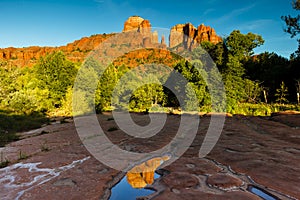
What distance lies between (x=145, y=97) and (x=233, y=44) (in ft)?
58.8

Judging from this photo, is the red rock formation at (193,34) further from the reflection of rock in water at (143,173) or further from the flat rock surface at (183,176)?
the reflection of rock in water at (143,173)

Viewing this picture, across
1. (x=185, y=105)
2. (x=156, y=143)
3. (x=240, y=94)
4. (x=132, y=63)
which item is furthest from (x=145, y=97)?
(x=132, y=63)

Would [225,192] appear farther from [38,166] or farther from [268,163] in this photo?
[38,166]

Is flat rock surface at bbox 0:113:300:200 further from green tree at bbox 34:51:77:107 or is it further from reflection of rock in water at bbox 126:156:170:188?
green tree at bbox 34:51:77:107

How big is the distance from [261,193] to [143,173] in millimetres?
2159

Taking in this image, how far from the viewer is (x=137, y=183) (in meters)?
3.77

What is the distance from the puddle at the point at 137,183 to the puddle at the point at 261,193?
60.8 inches

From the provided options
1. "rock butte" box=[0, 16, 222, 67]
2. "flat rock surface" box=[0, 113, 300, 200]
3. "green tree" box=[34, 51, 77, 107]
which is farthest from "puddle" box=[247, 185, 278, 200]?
"rock butte" box=[0, 16, 222, 67]

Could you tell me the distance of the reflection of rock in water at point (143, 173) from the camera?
3762mm

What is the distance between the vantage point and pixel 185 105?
28.4 meters

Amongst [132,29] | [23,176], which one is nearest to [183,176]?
[23,176]

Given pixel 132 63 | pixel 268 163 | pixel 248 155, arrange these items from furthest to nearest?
1. pixel 132 63
2. pixel 248 155
3. pixel 268 163

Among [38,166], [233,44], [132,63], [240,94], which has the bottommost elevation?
[38,166]

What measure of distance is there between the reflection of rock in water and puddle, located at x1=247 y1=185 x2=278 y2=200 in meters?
1.65
